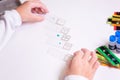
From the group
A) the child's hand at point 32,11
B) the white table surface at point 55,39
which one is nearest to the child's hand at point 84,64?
the white table surface at point 55,39

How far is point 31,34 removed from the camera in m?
0.88

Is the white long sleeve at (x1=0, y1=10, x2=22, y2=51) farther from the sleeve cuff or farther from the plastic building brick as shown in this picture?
the plastic building brick

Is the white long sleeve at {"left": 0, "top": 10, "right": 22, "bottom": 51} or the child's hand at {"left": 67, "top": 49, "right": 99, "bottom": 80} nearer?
the child's hand at {"left": 67, "top": 49, "right": 99, "bottom": 80}

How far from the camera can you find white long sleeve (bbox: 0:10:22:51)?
2.80 ft

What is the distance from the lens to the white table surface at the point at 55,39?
0.74 metres

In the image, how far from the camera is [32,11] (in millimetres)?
965

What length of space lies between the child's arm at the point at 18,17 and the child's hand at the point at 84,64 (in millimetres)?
262

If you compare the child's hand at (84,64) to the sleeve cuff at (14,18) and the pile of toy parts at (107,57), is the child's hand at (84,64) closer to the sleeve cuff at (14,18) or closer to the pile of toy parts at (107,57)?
the pile of toy parts at (107,57)

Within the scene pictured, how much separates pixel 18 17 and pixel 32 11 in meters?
0.08

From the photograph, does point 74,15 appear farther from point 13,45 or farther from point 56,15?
point 13,45

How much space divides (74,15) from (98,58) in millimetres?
257

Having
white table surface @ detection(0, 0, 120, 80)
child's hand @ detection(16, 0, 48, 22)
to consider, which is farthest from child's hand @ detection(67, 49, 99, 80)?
child's hand @ detection(16, 0, 48, 22)

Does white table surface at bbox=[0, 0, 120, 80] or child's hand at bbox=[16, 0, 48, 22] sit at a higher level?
child's hand at bbox=[16, 0, 48, 22]

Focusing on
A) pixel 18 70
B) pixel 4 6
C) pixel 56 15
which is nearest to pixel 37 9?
pixel 56 15
